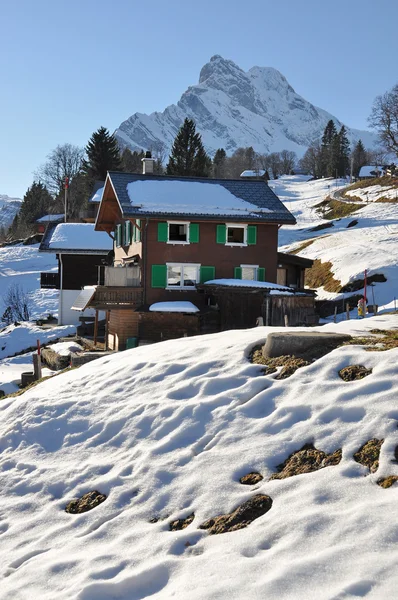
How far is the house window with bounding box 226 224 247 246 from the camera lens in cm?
3212

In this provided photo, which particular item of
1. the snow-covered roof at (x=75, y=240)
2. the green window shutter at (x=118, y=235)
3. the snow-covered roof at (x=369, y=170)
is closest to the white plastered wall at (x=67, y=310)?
the snow-covered roof at (x=75, y=240)

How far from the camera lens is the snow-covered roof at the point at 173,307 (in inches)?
1147

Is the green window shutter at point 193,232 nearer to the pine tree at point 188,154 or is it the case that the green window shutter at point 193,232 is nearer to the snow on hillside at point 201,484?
the snow on hillside at point 201,484

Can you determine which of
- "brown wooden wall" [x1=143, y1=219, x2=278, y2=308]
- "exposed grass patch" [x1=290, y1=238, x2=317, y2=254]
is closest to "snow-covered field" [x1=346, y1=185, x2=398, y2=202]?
"exposed grass patch" [x1=290, y1=238, x2=317, y2=254]

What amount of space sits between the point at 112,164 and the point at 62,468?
83288 millimetres

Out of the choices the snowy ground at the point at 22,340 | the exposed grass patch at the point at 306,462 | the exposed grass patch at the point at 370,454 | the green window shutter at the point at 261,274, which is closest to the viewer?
the exposed grass patch at the point at 370,454

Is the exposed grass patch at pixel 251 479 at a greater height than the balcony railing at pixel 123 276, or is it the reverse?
the balcony railing at pixel 123 276

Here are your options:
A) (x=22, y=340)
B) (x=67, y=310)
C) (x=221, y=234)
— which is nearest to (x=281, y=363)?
(x=221, y=234)

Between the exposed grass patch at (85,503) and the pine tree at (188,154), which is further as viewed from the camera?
the pine tree at (188,154)

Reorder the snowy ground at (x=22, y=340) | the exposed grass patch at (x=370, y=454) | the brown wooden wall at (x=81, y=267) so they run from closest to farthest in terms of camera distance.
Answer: the exposed grass patch at (x=370, y=454) < the snowy ground at (x=22, y=340) < the brown wooden wall at (x=81, y=267)

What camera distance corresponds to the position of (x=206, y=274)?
31719 mm

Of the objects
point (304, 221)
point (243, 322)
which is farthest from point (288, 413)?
point (304, 221)

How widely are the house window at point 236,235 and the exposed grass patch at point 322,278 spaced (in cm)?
1128

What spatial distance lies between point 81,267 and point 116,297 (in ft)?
55.5
